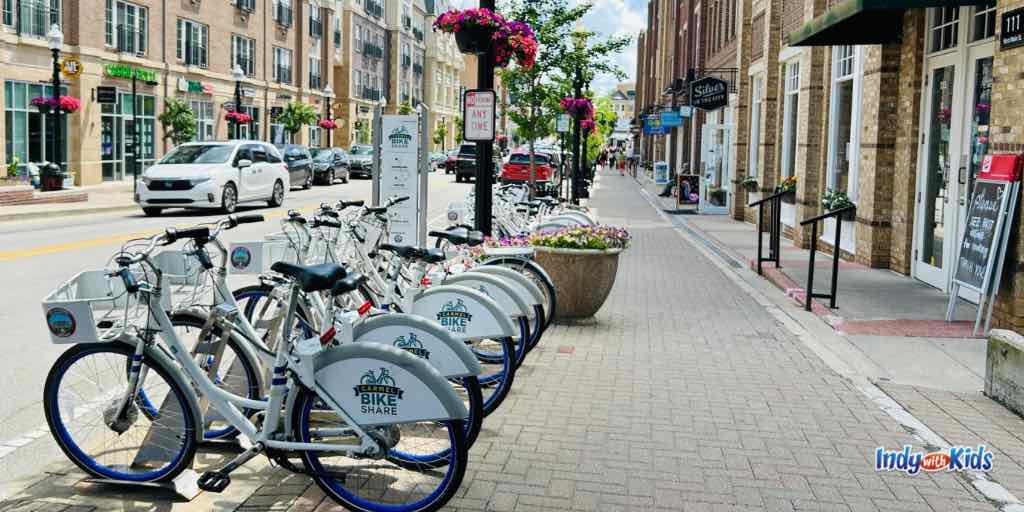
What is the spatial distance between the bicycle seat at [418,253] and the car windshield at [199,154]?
62.0ft

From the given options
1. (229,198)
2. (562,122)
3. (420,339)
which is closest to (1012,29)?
(420,339)

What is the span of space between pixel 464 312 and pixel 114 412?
85.4 inches

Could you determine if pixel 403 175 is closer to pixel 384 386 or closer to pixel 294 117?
pixel 384 386

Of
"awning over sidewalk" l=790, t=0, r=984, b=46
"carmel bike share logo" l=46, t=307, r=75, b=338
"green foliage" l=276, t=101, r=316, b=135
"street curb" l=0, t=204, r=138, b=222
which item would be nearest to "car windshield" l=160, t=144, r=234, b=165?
"street curb" l=0, t=204, r=138, b=222

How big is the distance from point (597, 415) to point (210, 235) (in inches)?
107

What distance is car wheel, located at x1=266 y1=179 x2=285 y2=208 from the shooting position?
2619 cm

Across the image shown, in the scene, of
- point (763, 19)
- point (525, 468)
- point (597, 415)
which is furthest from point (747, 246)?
point (525, 468)

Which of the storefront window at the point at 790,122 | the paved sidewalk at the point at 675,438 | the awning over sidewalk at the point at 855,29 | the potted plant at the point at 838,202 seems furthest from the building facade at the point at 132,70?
the paved sidewalk at the point at 675,438

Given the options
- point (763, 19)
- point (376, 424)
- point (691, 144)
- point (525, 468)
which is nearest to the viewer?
point (376, 424)

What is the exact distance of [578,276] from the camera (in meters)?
9.60

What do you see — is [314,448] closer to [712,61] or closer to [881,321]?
[881,321]

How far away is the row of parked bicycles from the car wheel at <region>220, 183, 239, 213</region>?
724 inches

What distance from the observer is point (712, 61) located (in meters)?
36.9

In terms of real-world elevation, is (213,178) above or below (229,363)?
above
